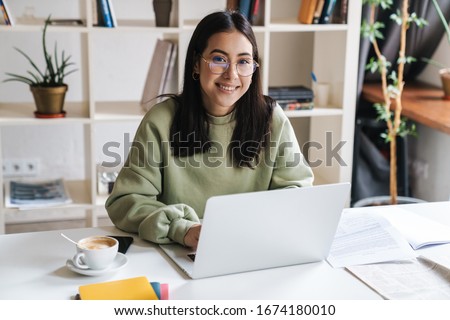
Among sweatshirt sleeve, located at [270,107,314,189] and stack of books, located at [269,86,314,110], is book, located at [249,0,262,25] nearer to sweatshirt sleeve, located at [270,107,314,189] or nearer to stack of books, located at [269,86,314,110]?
stack of books, located at [269,86,314,110]

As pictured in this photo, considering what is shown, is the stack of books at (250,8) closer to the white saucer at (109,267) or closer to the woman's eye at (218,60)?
the woman's eye at (218,60)

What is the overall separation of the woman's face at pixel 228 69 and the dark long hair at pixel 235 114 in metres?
0.03

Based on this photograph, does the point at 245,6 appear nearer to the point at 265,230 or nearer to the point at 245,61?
the point at 245,61

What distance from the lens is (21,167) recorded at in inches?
137

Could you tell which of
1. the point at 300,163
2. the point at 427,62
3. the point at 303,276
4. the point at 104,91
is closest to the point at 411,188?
the point at 427,62

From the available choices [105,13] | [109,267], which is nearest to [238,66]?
[109,267]

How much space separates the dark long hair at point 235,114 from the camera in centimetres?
190

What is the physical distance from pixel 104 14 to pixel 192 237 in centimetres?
152

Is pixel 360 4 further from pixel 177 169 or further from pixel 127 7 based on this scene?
pixel 177 169

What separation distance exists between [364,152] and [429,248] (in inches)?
75.2

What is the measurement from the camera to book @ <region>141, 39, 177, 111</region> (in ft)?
9.86

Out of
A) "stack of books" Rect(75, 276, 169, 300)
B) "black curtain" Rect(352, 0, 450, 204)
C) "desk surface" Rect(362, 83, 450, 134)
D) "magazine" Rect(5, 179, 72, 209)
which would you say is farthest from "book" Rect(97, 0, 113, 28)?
"stack of books" Rect(75, 276, 169, 300)

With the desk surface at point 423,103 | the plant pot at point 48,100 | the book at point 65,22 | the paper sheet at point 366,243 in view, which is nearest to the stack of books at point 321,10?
the desk surface at point 423,103

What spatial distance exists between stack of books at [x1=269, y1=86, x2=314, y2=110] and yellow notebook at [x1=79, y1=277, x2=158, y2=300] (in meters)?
1.89
